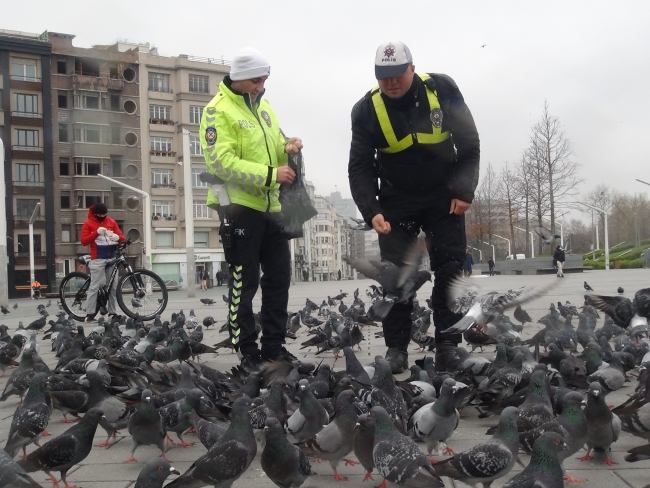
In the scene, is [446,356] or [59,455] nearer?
[59,455]

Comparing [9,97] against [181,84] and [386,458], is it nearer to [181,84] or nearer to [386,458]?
[181,84]

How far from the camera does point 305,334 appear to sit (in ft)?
36.3

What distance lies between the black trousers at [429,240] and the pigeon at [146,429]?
2668 mm

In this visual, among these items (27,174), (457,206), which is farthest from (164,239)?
(457,206)

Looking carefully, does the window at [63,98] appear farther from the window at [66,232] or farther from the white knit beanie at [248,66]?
the white knit beanie at [248,66]

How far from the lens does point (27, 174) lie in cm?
5225

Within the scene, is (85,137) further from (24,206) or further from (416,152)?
(416,152)

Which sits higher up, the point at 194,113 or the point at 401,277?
the point at 194,113

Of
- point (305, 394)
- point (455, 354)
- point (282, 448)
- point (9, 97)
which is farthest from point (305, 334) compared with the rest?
point (9, 97)

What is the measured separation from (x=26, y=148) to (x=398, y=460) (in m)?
54.3

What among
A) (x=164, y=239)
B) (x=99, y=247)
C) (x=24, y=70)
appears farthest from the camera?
(x=164, y=239)

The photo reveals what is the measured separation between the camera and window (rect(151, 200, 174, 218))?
61000 millimetres

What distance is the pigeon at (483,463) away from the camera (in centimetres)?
320

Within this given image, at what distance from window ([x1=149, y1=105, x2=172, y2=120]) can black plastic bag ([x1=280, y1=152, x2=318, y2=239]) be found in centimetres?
5720
